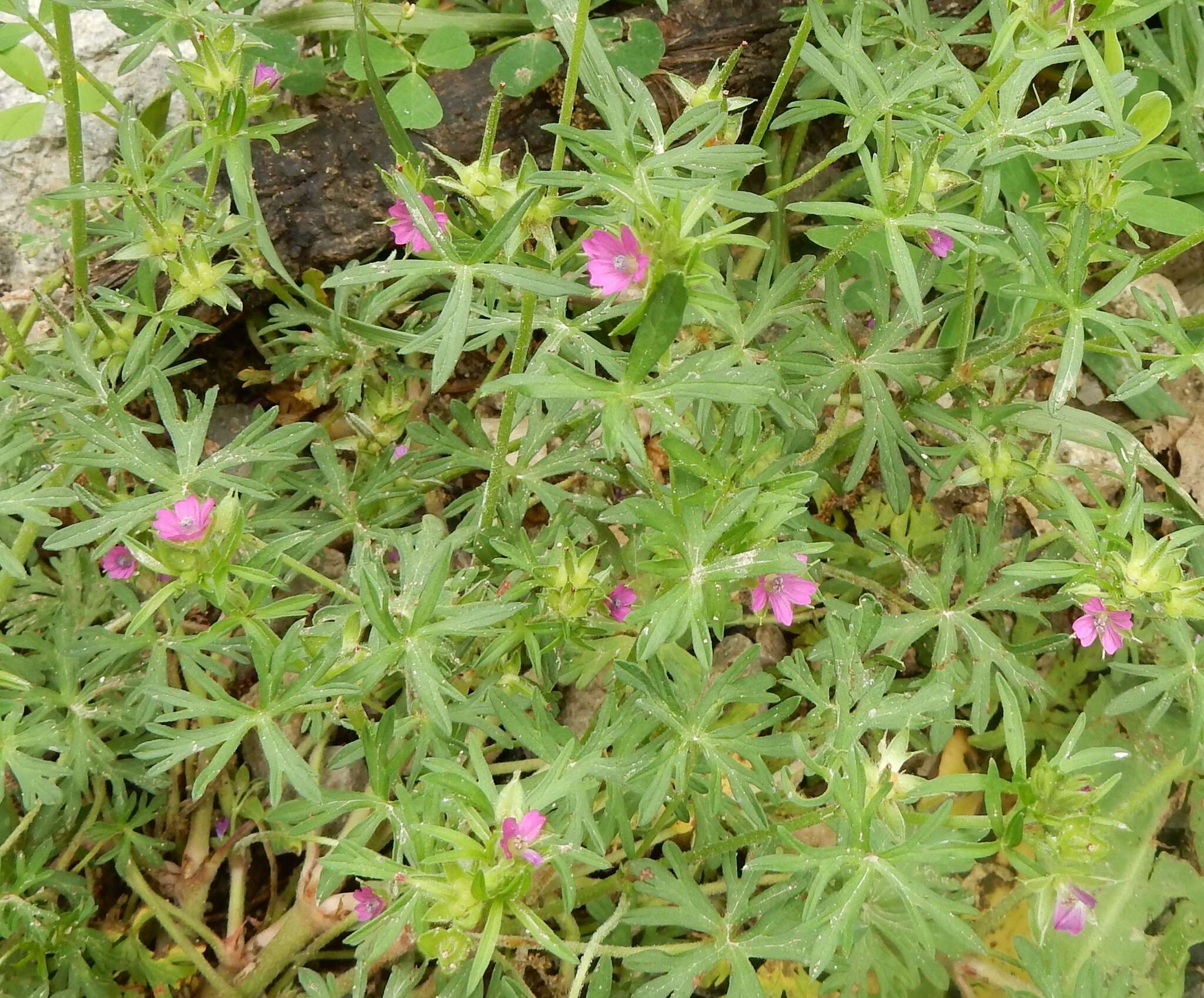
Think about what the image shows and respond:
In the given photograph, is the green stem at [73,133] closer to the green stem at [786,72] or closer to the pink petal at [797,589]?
the green stem at [786,72]

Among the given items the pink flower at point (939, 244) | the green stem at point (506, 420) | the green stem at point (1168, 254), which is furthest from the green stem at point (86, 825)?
the green stem at point (1168, 254)

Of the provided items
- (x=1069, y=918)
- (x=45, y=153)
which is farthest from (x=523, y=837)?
(x=45, y=153)

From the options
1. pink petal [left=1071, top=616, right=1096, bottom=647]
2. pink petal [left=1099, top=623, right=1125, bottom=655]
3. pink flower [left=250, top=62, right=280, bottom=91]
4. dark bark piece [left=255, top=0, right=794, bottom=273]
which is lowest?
pink petal [left=1099, top=623, right=1125, bottom=655]

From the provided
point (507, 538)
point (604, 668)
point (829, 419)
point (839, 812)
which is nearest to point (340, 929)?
point (604, 668)

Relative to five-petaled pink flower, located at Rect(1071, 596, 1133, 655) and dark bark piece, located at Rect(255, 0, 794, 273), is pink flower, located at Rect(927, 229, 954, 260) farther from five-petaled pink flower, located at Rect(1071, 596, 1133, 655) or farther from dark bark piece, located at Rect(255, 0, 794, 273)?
dark bark piece, located at Rect(255, 0, 794, 273)

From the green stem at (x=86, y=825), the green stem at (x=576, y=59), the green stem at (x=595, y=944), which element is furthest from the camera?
the green stem at (x=86, y=825)

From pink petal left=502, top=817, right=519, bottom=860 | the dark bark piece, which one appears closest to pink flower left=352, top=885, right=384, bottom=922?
pink petal left=502, top=817, right=519, bottom=860
